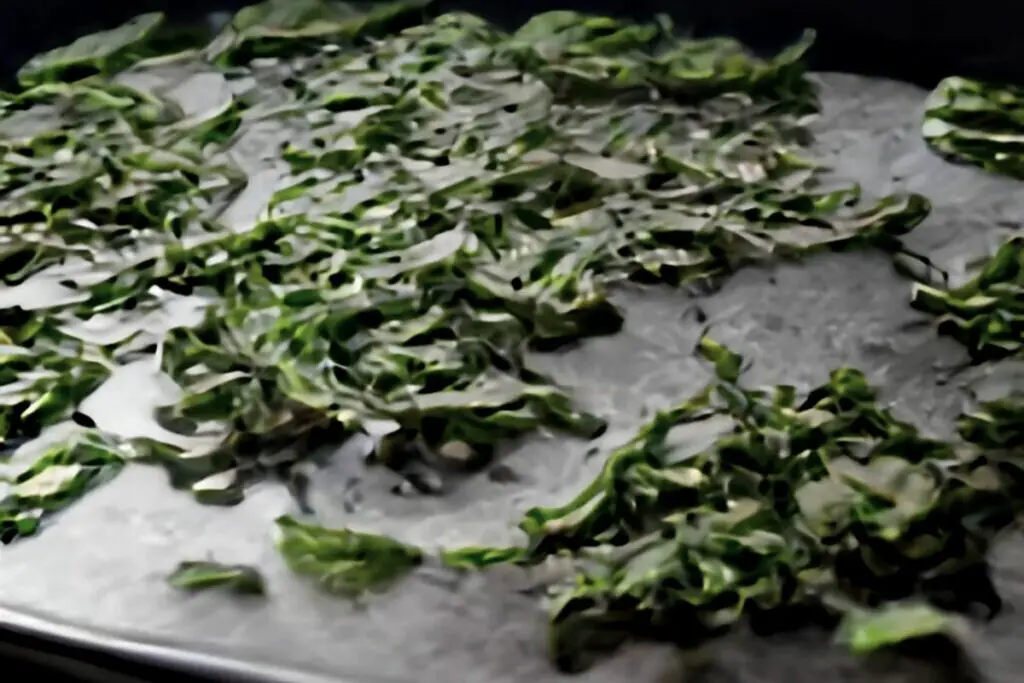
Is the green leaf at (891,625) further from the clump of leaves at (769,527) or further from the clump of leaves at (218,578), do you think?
the clump of leaves at (218,578)

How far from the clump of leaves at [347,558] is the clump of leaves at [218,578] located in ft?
0.07

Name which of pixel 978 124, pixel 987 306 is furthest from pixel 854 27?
pixel 987 306

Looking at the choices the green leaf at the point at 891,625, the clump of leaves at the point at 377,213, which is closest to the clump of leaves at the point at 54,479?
the clump of leaves at the point at 377,213

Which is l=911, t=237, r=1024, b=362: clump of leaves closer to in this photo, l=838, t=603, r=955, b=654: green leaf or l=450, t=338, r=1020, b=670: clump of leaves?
l=450, t=338, r=1020, b=670: clump of leaves

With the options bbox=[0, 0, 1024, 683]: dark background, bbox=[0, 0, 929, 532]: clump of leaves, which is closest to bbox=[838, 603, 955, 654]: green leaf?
bbox=[0, 0, 929, 532]: clump of leaves

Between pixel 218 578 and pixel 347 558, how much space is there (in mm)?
68

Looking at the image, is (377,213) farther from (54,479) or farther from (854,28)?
(854,28)

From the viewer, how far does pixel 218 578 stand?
1.99 ft

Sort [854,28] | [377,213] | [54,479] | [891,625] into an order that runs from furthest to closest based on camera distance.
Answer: [854,28] < [377,213] < [54,479] < [891,625]

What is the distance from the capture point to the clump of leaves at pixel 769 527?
56 centimetres

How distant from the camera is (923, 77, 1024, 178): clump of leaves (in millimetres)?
908

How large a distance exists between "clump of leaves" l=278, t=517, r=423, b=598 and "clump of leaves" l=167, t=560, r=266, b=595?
2 cm

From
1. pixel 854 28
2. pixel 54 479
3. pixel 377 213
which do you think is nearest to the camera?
pixel 54 479

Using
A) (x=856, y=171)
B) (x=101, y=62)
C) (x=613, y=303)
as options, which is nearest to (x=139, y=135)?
(x=101, y=62)
